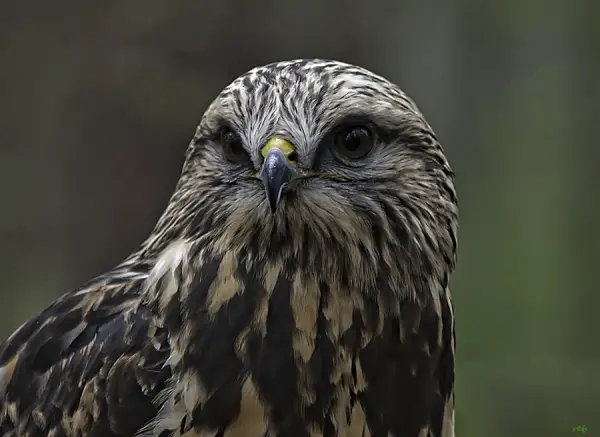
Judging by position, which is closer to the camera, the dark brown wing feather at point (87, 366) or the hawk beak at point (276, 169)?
the hawk beak at point (276, 169)

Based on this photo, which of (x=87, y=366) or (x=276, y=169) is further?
(x=87, y=366)

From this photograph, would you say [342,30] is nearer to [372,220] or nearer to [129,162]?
[129,162]

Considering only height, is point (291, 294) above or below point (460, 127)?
above

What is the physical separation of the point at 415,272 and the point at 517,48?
2645mm

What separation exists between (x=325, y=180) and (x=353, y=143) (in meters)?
0.10

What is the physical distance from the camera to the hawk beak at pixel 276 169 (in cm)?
184

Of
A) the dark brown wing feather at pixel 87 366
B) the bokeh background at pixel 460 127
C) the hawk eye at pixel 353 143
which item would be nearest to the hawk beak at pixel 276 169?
the hawk eye at pixel 353 143

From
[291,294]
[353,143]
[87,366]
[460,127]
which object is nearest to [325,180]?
[353,143]

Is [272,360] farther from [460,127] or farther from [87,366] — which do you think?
[460,127]

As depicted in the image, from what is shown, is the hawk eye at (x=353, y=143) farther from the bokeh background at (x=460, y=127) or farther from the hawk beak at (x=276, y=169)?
the bokeh background at (x=460, y=127)

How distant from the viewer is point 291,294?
1998 mm

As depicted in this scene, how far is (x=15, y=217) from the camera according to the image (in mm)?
4676

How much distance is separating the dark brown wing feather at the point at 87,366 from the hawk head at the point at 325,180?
22cm

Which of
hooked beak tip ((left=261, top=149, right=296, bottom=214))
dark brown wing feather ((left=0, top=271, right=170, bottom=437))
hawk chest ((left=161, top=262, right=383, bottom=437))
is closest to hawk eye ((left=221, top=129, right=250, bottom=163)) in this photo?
hooked beak tip ((left=261, top=149, right=296, bottom=214))
